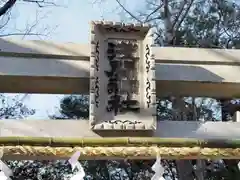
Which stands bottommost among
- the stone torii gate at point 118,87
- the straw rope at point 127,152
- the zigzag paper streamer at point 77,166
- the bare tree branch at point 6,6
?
the zigzag paper streamer at point 77,166

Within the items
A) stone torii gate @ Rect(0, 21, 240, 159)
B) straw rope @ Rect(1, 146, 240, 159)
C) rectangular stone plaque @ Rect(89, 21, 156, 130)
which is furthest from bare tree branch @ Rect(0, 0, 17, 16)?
straw rope @ Rect(1, 146, 240, 159)

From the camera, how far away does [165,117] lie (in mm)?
6227

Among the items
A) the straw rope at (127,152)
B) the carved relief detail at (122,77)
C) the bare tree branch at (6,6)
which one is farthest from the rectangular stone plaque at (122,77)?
the bare tree branch at (6,6)

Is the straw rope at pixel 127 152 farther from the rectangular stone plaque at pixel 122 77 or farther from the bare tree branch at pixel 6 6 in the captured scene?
the bare tree branch at pixel 6 6

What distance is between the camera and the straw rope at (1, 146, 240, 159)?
182cm

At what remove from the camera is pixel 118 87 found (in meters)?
2.04

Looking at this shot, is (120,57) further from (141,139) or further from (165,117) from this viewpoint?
(165,117)

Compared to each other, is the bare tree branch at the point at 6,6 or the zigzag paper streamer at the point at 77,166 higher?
the bare tree branch at the point at 6,6

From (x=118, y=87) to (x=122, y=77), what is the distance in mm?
48

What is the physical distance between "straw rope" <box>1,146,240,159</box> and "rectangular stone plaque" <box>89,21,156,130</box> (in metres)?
0.13

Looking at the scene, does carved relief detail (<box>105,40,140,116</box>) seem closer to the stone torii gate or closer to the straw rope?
the stone torii gate

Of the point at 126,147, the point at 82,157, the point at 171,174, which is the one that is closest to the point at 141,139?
the point at 126,147

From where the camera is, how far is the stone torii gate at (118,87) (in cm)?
189

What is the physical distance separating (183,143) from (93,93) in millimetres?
425
